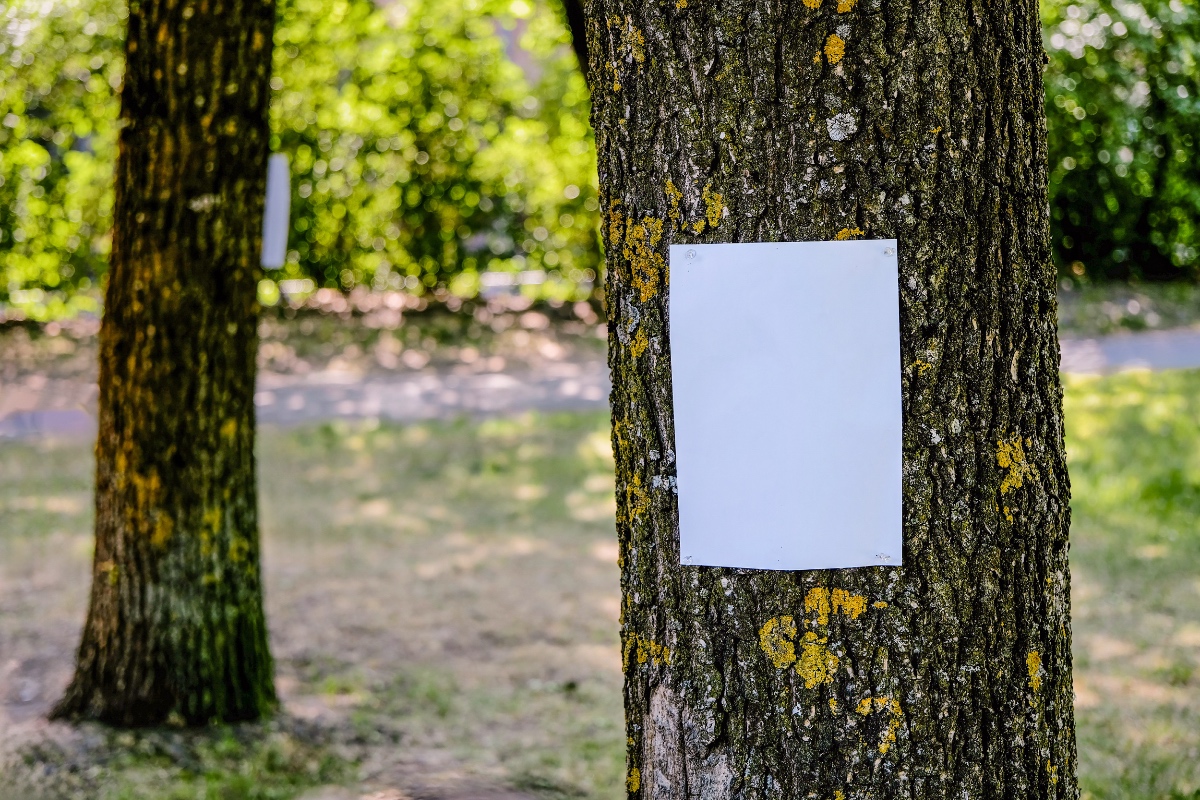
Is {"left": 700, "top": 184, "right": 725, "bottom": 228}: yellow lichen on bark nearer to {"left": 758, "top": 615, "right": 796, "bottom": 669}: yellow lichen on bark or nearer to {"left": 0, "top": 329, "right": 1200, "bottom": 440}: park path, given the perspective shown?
{"left": 758, "top": 615, "right": 796, "bottom": 669}: yellow lichen on bark

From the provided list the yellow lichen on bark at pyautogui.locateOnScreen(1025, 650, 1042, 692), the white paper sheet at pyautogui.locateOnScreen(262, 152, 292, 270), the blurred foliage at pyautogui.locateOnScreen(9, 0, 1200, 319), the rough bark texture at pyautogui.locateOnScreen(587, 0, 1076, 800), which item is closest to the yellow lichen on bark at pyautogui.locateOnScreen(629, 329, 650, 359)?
the rough bark texture at pyautogui.locateOnScreen(587, 0, 1076, 800)

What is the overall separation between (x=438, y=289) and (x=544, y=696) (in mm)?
9020

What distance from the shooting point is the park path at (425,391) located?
30.6ft

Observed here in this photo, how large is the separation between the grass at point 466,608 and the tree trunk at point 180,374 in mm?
241

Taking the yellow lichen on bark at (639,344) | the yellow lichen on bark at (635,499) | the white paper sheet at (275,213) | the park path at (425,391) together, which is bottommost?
the park path at (425,391)

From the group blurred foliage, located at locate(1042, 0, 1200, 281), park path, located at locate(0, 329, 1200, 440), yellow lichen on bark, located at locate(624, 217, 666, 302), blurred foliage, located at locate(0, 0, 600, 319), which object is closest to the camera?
yellow lichen on bark, located at locate(624, 217, 666, 302)

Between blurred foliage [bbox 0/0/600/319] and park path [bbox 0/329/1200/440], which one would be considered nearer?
park path [bbox 0/329/1200/440]

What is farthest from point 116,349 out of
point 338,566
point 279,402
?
point 279,402

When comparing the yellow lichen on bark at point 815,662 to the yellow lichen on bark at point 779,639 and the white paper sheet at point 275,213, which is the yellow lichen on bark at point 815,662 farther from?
the white paper sheet at point 275,213

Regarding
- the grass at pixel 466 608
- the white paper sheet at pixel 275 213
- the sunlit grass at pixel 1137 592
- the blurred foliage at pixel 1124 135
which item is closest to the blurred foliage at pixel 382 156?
the grass at pixel 466 608

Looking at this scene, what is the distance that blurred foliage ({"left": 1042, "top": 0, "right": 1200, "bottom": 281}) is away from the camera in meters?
11.4

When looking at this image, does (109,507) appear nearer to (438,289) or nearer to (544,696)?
(544,696)

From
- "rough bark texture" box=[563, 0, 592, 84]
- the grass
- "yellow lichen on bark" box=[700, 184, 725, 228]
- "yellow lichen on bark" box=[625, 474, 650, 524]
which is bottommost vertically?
the grass

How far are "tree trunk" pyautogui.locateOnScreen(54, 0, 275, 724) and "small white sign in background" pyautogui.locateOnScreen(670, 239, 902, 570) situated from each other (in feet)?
7.81
